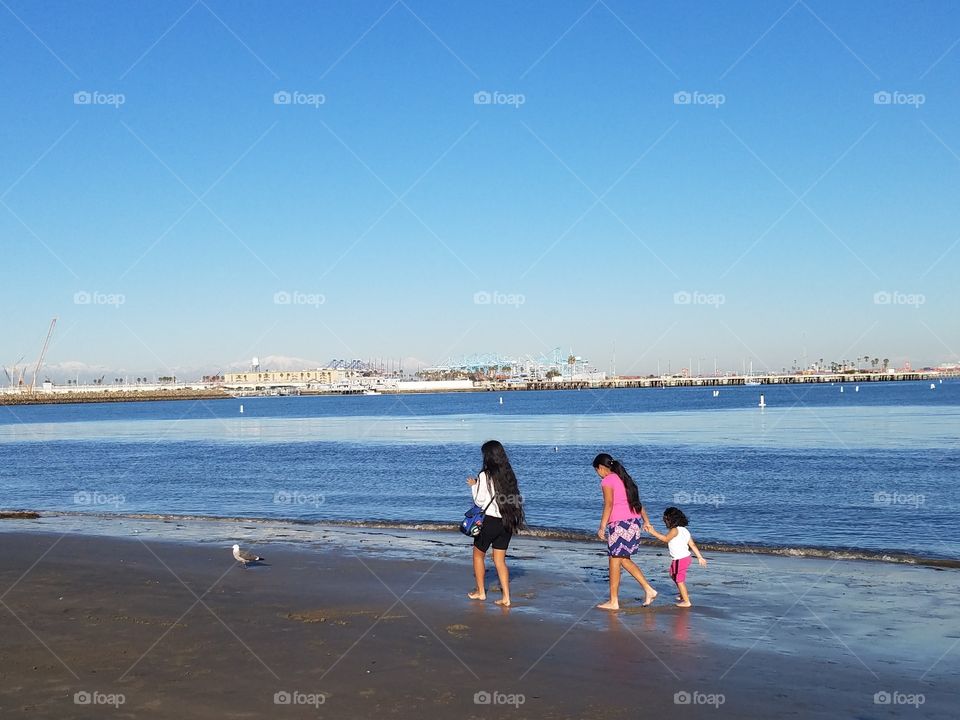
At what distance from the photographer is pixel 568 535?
18516mm

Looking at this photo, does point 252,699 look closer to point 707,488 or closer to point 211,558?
point 211,558

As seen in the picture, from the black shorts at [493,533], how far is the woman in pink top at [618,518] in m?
1.18

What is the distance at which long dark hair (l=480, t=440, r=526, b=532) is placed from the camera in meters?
10.4

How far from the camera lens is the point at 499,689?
7578 millimetres

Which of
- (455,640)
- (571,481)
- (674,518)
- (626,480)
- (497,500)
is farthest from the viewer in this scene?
(571,481)

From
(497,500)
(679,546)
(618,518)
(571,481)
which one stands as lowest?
(571,481)

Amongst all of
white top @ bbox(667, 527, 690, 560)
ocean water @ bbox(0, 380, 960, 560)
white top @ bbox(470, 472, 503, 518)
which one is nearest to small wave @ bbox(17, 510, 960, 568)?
ocean water @ bbox(0, 380, 960, 560)

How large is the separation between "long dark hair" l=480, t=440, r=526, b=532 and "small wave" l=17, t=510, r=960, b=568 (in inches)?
276

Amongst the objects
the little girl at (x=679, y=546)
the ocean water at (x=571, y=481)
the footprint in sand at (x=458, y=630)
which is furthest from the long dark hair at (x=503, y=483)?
the ocean water at (x=571, y=481)

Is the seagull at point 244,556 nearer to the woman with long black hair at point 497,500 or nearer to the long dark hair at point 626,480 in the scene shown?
the woman with long black hair at point 497,500

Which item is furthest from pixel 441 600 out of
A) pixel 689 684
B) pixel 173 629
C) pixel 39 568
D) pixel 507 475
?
pixel 39 568

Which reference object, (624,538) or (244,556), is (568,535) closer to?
(244,556)

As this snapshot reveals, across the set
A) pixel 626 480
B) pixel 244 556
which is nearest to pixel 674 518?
pixel 626 480

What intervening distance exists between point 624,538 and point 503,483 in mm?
1636
